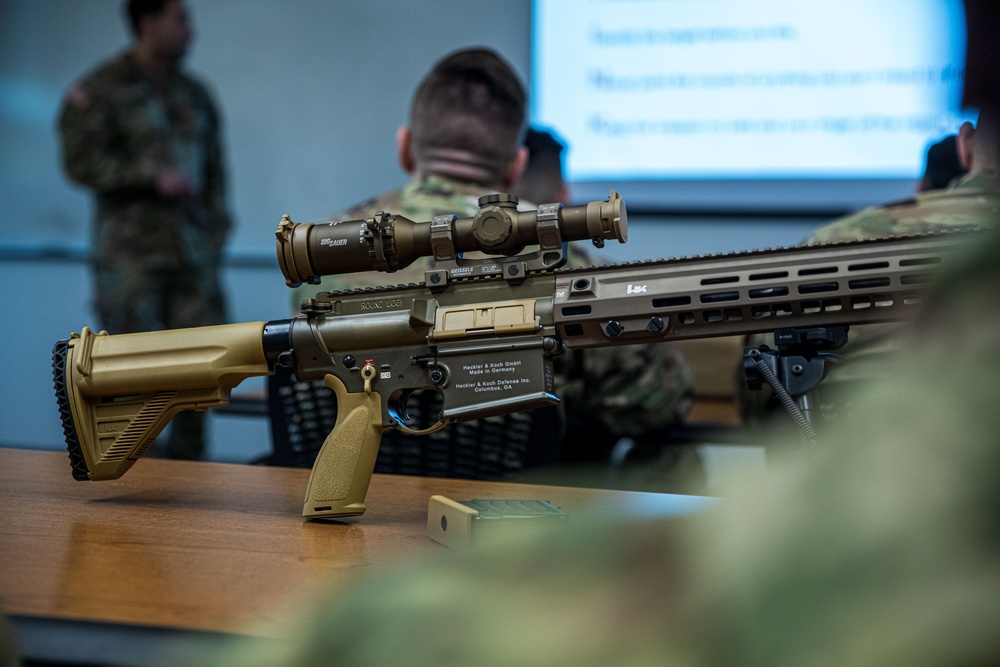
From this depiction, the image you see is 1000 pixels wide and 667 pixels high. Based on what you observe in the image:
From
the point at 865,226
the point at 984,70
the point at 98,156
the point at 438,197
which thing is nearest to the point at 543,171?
the point at 438,197

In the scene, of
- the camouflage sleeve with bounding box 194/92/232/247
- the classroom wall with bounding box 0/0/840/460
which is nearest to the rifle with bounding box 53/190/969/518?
the classroom wall with bounding box 0/0/840/460

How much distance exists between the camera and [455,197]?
6.56 feet

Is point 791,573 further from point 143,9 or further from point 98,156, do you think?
point 143,9

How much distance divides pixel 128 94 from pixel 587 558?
4236 millimetres

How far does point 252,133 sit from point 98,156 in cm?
72

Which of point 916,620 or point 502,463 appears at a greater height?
point 916,620

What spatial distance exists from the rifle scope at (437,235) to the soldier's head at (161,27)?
3.13 metres

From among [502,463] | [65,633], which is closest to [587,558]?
[65,633]

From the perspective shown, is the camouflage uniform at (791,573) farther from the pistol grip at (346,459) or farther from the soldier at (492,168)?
the soldier at (492,168)

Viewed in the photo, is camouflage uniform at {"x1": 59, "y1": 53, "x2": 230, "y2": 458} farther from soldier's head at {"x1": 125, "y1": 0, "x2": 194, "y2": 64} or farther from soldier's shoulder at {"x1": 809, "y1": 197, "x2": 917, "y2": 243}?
soldier's shoulder at {"x1": 809, "y1": 197, "x2": 917, "y2": 243}

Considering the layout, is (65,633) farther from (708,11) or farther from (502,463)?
(708,11)

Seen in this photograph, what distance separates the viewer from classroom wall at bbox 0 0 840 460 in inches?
168

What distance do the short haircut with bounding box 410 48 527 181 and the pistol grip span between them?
0.86 meters

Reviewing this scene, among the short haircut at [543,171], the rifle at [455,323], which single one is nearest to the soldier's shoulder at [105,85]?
the short haircut at [543,171]
